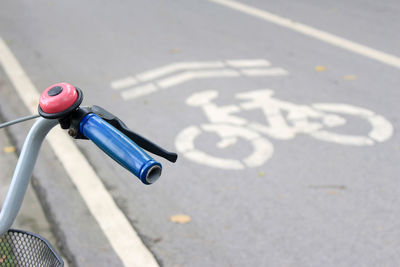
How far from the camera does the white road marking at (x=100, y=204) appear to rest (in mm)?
3332

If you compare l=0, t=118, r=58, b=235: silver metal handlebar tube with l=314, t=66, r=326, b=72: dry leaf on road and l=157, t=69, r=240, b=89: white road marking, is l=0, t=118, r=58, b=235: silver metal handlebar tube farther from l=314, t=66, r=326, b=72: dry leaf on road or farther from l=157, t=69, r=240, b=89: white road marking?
l=314, t=66, r=326, b=72: dry leaf on road

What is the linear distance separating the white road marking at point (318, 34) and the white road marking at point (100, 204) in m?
3.81

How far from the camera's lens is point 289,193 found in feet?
12.9

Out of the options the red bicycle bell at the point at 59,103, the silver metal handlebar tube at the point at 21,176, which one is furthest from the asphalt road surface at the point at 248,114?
the red bicycle bell at the point at 59,103

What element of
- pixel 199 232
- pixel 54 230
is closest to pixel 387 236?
pixel 199 232

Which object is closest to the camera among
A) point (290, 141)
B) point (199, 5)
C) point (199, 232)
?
point (199, 232)

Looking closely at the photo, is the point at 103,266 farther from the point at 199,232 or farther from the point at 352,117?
the point at 352,117

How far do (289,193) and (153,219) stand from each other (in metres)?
1.02

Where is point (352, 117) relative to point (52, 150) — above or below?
above

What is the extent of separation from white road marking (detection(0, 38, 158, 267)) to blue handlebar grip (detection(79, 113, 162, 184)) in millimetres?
2056

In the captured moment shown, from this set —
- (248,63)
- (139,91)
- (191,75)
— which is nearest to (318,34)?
(248,63)

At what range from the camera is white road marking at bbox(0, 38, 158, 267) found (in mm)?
3332

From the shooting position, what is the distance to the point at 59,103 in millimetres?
1371

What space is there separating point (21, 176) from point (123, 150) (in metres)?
0.38
